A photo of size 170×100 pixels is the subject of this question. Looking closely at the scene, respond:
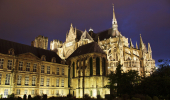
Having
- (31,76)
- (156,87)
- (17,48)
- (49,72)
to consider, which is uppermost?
(17,48)

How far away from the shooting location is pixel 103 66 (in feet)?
125

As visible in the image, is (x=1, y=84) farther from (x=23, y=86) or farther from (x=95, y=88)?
(x=95, y=88)

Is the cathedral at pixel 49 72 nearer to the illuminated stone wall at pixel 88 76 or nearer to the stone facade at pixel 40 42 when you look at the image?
the illuminated stone wall at pixel 88 76

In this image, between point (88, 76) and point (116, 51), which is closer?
point (88, 76)

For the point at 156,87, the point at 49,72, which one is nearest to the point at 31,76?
the point at 49,72

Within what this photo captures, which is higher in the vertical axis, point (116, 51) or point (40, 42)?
point (40, 42)

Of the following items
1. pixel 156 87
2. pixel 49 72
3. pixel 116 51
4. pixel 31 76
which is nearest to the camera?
pixel 156 87

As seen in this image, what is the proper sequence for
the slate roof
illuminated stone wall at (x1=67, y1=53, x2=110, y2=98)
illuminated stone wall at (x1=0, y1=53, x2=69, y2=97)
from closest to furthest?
illuminated stone wall at (x1=0, y1=53, x2=69, y2=97) → the slate roof → illuminated stone wall at (x1=67, y1=53, x2=110, y2=98)

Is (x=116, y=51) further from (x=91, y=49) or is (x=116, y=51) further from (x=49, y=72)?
(x=49, y=72)

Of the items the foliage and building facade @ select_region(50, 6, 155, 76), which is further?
building facade @ select_region(50, 6, 155, 76)

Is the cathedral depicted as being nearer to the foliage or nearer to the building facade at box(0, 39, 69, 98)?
the building facade at box(0, 39, 69, 98)

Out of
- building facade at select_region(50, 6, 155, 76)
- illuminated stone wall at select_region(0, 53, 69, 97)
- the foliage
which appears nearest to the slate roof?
illuminated stone wall at select_region(0, 53, 69, 97)

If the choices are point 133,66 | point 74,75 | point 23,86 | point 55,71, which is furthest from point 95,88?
point 133,66

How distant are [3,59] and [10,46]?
397cm
